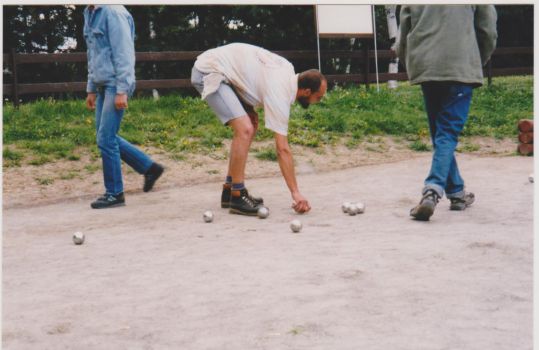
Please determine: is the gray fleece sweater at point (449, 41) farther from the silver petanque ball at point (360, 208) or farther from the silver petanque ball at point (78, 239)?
A: the silver petanque ball at point (78, 239)

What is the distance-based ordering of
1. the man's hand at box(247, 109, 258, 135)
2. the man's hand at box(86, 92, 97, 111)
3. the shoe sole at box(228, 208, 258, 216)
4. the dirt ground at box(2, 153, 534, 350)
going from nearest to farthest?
the dirt ground at box(2, 153, 534, 350) < the shoe sole at box(228, 208, 258, 216) < the man's hand at box(247, 109, 258, 135) < the man's hand at box(86, 92, 97, 111)

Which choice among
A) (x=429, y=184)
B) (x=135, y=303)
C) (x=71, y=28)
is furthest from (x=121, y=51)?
(x=71, y=28)

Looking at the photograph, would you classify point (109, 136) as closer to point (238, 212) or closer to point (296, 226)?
point (238, 212)

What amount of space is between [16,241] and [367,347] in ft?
10.8

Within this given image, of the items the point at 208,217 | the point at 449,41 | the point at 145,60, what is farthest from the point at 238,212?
the point at 145,60

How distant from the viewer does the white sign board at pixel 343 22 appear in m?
16.0

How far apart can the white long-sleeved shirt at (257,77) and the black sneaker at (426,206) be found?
1.12 metres

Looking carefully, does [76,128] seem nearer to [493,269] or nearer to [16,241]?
[16,241]

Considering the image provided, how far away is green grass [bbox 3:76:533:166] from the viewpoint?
9576 mm

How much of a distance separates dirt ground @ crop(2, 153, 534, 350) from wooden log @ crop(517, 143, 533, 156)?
3.14 metres

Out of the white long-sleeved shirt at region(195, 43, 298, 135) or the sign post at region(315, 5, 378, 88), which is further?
the sign post at region(315, 5, 378, 88)

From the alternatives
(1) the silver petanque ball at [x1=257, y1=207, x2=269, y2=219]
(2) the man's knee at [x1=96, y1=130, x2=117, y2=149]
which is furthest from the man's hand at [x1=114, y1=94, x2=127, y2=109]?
(1) the silver petanque ball at [x1=257, y1=207, x2=269, y2=219]

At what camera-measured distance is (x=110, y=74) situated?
6.62 metres

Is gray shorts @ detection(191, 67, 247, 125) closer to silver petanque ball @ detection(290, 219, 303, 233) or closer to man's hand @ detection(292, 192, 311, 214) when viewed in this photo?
man's hand @ detection(292, 192, 311, 214)
